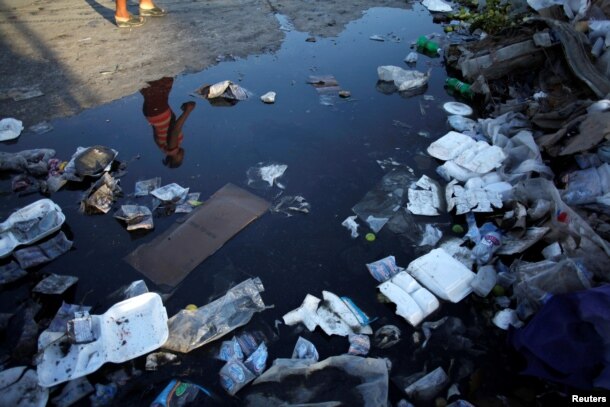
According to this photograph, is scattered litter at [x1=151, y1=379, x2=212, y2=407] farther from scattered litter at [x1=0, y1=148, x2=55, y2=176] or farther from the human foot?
the human foot

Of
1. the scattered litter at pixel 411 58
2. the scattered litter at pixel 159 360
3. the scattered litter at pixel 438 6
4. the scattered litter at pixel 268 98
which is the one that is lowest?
the scattered litter at pixel 159 360

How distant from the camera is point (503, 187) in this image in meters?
3.10

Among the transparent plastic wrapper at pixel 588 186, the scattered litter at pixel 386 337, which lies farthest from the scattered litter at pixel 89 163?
the transparent plastic wrapper at pixel 588 186

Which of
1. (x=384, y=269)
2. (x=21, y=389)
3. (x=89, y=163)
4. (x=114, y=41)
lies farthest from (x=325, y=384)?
(x=114, y=41)

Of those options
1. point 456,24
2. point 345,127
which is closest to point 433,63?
point 456,24

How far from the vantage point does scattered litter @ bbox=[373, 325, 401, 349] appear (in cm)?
230

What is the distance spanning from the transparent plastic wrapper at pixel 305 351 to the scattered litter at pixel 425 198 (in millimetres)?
1401

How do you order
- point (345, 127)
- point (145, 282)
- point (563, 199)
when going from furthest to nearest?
point (345, 127) → point (563, 199) → point (145, 282)

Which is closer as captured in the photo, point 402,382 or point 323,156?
point 402,382

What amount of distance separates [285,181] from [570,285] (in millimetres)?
2168

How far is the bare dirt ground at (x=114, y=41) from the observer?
445 centimetres

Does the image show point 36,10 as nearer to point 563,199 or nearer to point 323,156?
point 323,156

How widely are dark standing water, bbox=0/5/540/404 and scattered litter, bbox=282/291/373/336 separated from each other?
62mm

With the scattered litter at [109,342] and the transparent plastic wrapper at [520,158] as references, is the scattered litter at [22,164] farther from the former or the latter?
the transparent plastic wrapper at [520,158]
